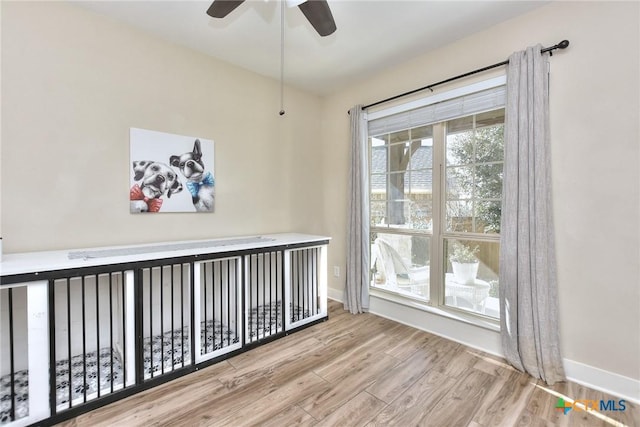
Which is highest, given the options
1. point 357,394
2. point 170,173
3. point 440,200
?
point 170,173

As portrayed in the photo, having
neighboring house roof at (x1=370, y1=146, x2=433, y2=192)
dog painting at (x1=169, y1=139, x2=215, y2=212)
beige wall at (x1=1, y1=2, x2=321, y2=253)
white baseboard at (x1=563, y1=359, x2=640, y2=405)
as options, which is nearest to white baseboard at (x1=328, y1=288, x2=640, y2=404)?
white baseboard at (x1=563, y1=359, x2=640, y2=405)

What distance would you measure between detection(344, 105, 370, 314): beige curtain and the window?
5.8 inches

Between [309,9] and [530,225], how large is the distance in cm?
202


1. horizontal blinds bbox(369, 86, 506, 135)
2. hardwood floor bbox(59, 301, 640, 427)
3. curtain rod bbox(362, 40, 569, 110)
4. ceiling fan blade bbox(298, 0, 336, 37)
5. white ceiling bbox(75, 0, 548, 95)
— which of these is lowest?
hardwood floor bbox(59, 301, 640, 427)

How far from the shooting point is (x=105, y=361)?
6.72 feet

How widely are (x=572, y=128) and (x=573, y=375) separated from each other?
168 cm

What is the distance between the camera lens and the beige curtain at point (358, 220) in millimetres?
3160

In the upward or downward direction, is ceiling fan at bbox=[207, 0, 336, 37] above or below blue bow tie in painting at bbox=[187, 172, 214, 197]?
above

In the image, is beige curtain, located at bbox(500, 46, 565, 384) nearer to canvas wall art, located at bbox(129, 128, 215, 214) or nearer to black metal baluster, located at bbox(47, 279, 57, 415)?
canvas wall art, located at bbox(129, 128, 215, 214)

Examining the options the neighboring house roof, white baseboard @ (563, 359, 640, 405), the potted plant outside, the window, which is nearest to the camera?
white baseboard @ (563, 359, 640, 405)

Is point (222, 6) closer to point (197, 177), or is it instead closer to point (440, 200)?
point (197, 177)

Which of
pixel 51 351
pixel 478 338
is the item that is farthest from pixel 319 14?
pixel 478 338

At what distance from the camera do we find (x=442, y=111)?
2570 millimetres

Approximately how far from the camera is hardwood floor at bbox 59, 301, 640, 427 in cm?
161
